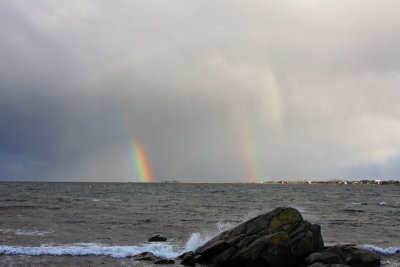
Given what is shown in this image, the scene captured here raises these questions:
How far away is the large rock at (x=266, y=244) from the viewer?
19.2 metres

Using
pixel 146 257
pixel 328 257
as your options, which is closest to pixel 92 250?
pixel 146 257

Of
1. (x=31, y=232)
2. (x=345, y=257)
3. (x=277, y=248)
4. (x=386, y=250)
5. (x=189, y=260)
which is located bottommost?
(x=386, y=250)

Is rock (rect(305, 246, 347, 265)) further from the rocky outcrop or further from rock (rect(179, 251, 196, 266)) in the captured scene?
rock (rect(179, 251, 196, 266))

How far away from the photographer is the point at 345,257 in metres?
19.9

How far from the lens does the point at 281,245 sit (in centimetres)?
1933

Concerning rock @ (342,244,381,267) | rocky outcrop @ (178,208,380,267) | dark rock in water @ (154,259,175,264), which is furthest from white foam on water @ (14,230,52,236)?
rock @ (342,244,381,267)

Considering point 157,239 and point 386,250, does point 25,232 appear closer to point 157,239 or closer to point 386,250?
point 157,239

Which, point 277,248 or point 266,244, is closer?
point 277,248

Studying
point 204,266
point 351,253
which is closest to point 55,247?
point 204,266

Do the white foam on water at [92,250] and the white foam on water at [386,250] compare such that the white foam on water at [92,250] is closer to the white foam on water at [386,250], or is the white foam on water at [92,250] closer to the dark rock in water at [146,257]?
the dark rock in water at [146,257]

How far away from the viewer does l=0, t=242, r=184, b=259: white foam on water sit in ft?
77.7

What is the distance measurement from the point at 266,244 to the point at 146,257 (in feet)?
A: 26.3

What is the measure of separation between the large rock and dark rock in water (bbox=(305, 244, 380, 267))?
0.84 metres

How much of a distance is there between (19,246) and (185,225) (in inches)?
716
